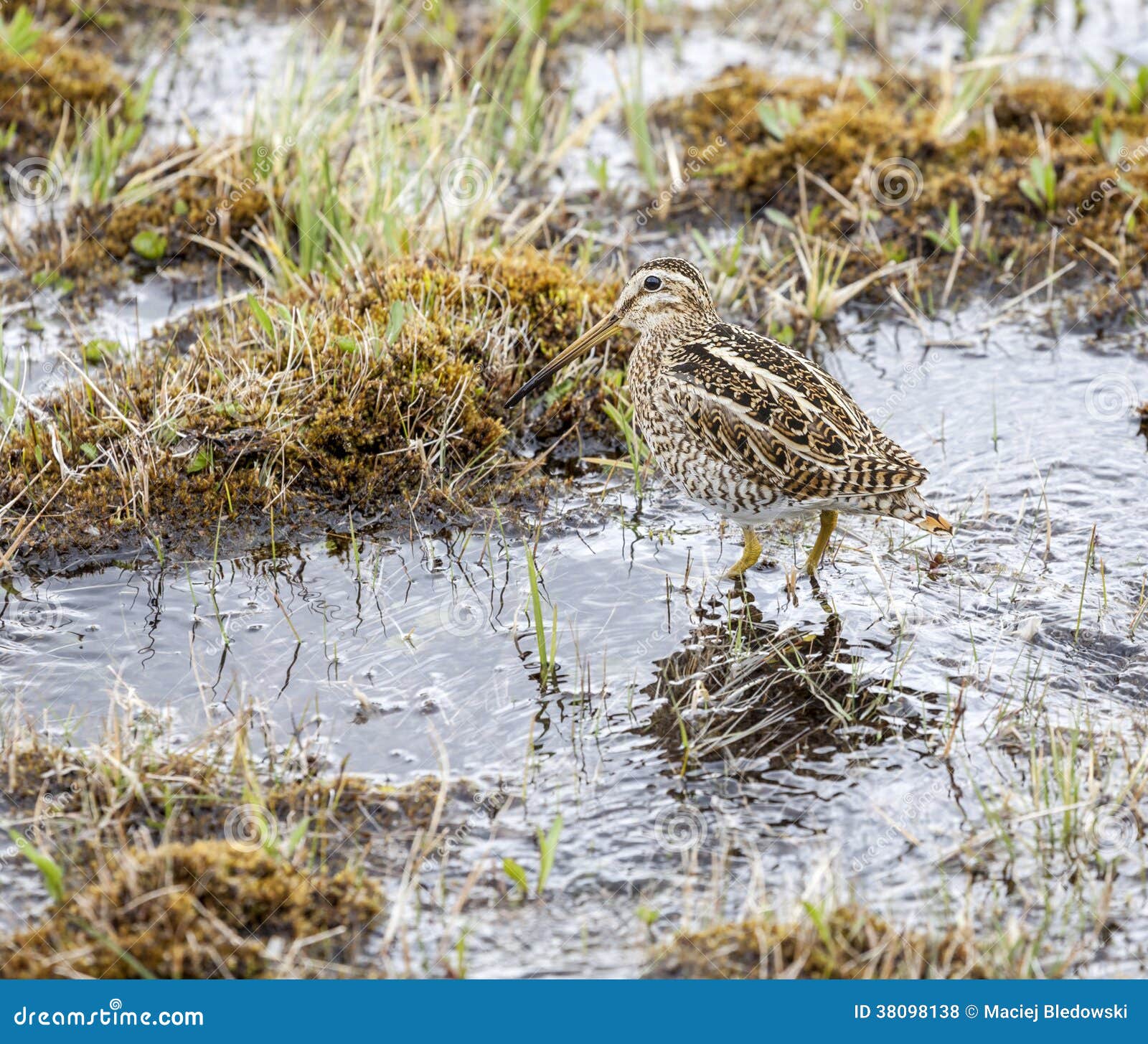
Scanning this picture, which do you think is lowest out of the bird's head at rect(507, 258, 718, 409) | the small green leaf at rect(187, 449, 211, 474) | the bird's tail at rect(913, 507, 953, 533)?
the small green leaf at rect(187, 449, 211, 474)

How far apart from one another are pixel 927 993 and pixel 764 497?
9.14 ft

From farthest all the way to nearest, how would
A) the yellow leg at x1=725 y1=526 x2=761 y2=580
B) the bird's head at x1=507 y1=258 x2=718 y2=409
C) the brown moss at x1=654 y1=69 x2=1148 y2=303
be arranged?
the brown moss at x1=654 y1=69 x2=1148 y2=303, the bird's head at x1=507 y1=258 x2=718 y2=409, the yellow leg at x1=725 y1=526 x2=761 y2=580

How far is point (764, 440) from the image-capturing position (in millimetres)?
6844

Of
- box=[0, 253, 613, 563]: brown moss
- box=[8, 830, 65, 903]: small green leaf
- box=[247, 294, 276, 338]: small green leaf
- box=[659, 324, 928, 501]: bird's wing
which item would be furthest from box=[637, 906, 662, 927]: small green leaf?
box=[247, 294, 276, 338]: small green leaf

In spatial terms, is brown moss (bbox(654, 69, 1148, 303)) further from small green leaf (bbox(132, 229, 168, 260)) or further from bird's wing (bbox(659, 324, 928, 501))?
small green leaf (bbox(132, 229, 168, 260))

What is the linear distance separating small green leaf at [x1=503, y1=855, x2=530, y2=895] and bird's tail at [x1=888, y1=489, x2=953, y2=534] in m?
2.73

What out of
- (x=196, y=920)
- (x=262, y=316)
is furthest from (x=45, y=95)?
(x=196, y=920)

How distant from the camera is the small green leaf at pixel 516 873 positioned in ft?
16.5

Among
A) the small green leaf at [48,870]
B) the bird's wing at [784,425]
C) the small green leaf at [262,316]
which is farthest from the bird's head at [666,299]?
the small green leaf at [48,870]

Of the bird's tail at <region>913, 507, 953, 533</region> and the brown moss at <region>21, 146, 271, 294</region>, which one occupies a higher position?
the brown moss at <region>21, 146, 271, 294</region>

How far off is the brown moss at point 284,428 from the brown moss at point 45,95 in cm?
363

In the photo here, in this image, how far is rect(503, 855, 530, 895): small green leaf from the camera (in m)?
5.03

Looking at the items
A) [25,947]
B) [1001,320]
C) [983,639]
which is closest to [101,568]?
[25,947]

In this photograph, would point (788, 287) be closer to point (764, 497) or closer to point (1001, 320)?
point (1001, 320)
